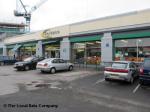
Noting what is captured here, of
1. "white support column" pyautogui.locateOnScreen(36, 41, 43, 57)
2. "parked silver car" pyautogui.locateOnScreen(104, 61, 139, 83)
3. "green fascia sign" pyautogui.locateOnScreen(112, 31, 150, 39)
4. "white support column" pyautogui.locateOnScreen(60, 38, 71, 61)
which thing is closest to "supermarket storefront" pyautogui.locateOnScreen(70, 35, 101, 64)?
"white support column" pyautogui.locateOnScreen(60, 38, 71, 61)

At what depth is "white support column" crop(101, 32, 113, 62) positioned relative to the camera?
75.1 ft

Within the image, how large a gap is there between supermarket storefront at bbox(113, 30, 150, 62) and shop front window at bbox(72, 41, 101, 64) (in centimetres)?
279

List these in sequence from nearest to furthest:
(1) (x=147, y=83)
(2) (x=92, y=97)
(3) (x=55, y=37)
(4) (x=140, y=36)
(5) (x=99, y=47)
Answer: (2) (x=92, y=97)
(1) (x=147, y=83)
(4) (x=140, y=36)
(5) (x=99, y=47)
(3) (x=55, y=37)

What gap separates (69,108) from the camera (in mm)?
8078

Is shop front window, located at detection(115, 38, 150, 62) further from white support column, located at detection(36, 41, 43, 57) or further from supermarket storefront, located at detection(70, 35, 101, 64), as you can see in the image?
white support column, located at detection(36, 41, 43, 57)

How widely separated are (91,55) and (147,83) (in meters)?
13.7

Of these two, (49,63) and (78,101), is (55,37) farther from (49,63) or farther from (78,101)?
(78,101)

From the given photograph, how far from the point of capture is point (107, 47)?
76.2ft

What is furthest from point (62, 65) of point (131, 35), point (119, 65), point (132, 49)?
point (119, 65)

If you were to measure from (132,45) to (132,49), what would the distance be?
16.9 inches

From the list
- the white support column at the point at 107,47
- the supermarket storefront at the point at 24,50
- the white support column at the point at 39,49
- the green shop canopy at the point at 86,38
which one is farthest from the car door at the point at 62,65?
the supermarket storefront at the point at 24,50

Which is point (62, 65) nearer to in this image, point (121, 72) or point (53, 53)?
point (121, 72)

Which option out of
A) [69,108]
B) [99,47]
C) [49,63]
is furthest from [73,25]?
[69,108]

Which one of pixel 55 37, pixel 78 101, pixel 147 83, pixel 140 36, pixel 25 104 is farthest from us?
pixel 55 37
